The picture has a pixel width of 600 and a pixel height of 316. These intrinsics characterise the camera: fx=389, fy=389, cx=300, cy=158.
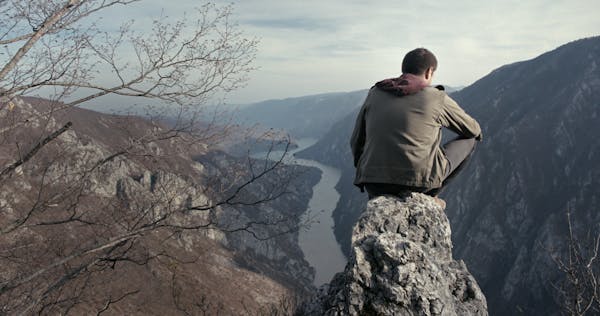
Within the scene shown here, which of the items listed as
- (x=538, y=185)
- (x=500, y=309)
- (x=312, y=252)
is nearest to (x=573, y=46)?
(x=538, y=185)

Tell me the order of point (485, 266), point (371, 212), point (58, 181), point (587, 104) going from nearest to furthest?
point (371, 212) → point (58, 181) → point (485, 266) → point (587, 104)

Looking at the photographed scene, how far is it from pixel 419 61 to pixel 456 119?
30.8 inches

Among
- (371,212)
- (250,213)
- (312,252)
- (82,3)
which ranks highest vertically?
(82,3)

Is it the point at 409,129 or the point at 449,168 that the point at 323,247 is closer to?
the point at 449,168

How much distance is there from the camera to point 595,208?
8081cm

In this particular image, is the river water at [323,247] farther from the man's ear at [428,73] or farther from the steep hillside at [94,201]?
the man's ear at [428,73]

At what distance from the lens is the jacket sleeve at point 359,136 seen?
4.81m

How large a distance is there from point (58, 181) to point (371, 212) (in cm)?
858

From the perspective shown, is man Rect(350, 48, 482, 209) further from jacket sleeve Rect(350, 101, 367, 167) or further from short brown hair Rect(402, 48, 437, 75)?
jacket sleeve Rect(350, 101, 367, 167)

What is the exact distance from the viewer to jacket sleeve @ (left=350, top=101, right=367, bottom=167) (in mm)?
4809

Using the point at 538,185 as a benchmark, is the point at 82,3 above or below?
above

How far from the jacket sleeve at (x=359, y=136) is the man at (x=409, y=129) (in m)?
Answer: 0.19

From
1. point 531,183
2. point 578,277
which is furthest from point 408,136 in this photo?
point 531,183

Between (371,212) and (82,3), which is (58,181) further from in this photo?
(371,212)
